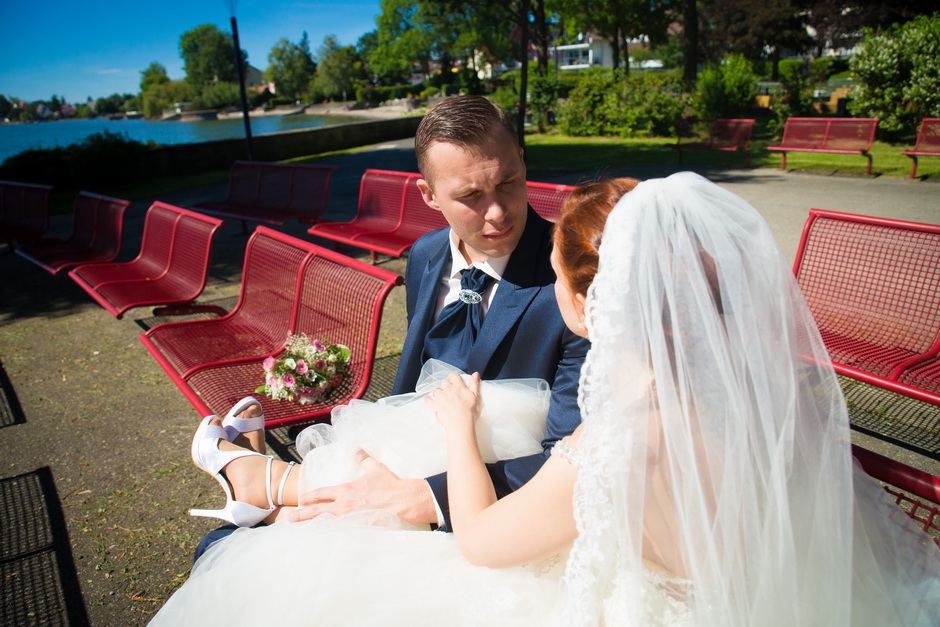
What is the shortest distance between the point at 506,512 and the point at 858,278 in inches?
131

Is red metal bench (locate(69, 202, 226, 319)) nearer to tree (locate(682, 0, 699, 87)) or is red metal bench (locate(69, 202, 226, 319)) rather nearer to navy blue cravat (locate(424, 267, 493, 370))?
navy blue cravat (locate(424, 267, 493, 370))

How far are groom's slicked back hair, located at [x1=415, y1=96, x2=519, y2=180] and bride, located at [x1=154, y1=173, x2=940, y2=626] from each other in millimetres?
789

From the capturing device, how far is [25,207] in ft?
29.7

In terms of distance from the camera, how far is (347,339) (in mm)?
3641

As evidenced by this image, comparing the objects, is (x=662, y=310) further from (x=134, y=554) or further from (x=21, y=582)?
(x=21, y=582)

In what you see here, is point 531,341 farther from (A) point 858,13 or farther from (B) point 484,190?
(A) point 858,13

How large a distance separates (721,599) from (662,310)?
65 centimetres

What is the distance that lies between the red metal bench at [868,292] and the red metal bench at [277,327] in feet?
8.43

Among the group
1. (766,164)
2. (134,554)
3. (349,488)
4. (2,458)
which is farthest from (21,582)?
(766,164)

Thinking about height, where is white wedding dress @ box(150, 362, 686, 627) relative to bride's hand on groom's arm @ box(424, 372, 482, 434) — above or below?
below

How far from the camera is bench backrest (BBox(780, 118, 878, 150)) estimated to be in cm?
1192

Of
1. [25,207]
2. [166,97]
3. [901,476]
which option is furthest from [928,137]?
[166,97]

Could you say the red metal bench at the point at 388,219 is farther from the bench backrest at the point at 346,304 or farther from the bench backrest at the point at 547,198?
the bench backrest at the point at 346,304

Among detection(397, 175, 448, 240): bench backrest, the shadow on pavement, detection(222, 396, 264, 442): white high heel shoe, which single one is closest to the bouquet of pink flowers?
detection(222, 396, 264, 442): white high heel shoe
